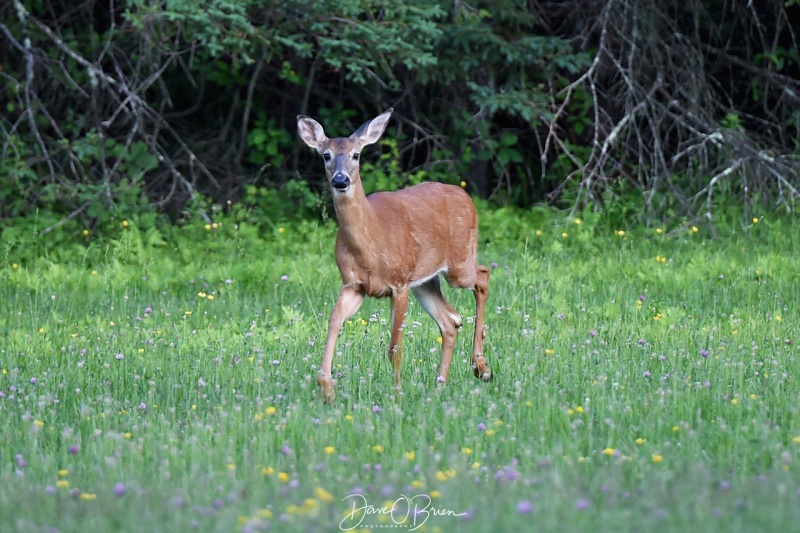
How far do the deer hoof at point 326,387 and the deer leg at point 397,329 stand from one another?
418 mm

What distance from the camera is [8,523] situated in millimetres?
3686

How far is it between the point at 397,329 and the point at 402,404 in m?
0.60

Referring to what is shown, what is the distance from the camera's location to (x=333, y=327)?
19.4 ft

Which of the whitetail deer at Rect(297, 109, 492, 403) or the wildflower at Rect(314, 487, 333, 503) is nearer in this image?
the wildflower at Rect(314, 487, 333, 503)

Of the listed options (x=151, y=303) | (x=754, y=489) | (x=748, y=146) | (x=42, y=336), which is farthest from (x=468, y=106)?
(x=754, y=489)

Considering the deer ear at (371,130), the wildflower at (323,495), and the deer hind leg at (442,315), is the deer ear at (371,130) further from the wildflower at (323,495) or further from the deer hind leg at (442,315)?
the wildflower at (323,495)

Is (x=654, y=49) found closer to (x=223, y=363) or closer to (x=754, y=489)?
(x=223, y=363)

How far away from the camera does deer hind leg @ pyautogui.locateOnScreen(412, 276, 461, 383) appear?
6.37m

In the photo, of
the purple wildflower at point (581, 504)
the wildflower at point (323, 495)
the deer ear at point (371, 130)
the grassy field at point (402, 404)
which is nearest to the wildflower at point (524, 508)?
the grassy field at point (402, 404)

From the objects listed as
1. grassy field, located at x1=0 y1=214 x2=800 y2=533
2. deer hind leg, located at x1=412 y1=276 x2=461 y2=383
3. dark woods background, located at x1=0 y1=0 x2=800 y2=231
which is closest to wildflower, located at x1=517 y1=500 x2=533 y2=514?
grassy field, located at x1=0 y1=214 x2=800 y2=533

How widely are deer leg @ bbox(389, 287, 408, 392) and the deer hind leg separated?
0.28 meters

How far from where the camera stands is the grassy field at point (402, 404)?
12.3ft

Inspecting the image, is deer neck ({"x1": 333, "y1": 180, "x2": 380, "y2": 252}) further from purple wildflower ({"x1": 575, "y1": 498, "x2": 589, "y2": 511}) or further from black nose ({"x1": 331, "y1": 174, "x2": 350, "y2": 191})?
purple wildflower ({"x1": 575, "y1": 498, "x2": 589, "y2": 511})

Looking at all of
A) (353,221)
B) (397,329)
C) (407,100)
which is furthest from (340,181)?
(407,100)
